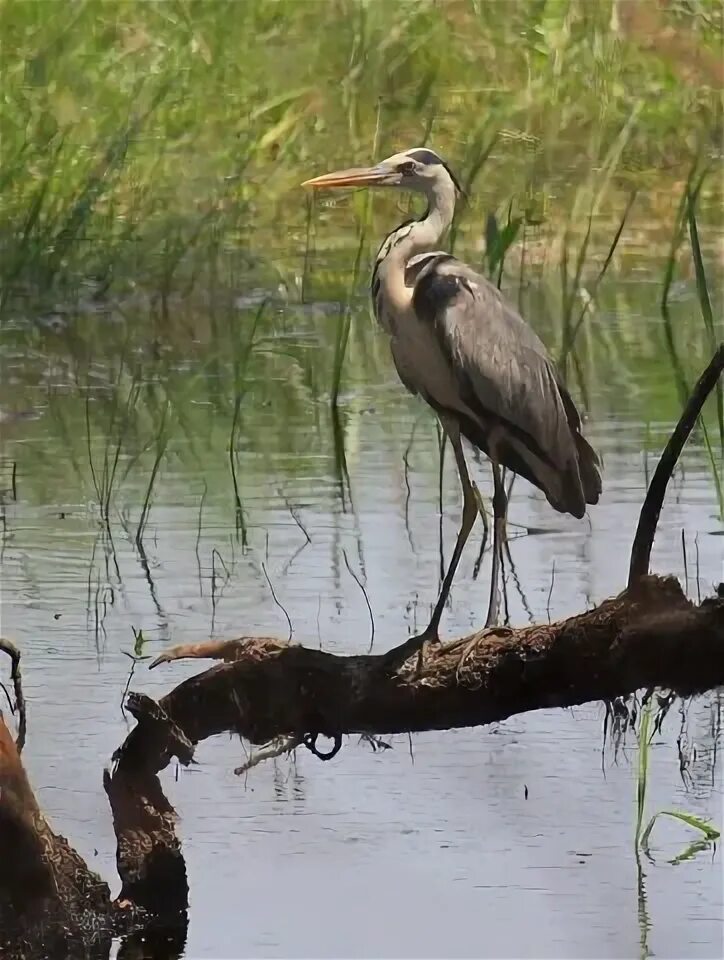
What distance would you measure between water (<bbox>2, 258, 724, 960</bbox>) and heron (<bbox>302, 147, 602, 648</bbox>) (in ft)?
0.78

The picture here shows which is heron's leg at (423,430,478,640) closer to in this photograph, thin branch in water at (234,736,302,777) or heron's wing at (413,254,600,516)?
heron's wing at (413,254,600,516)

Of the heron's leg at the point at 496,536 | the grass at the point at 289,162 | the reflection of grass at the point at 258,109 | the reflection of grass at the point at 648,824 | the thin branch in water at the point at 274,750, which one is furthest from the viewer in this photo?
the reflection of grass at the point at 258,109

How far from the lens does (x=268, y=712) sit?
2.68 m

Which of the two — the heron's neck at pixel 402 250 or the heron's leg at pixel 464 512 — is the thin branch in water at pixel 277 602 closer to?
the heron's leg at pixel 464 512

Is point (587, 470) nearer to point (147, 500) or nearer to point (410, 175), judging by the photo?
point (410, 175)

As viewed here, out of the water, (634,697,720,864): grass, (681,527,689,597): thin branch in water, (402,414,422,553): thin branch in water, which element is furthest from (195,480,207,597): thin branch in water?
(634,697,720,864): grass

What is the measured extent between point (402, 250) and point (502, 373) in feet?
0.81

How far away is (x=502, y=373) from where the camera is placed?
3.32 m

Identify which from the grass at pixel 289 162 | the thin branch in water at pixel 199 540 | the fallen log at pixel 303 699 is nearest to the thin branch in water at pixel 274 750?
the fallen log at pixel 303 699

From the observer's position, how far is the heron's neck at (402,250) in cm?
332

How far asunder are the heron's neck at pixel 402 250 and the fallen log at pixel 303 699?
0.68 metres

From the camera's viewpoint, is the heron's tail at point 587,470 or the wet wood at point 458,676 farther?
the heron's tail at point 587,470

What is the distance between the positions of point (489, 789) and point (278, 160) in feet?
6.97

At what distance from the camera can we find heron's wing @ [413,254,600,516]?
3287 mm
